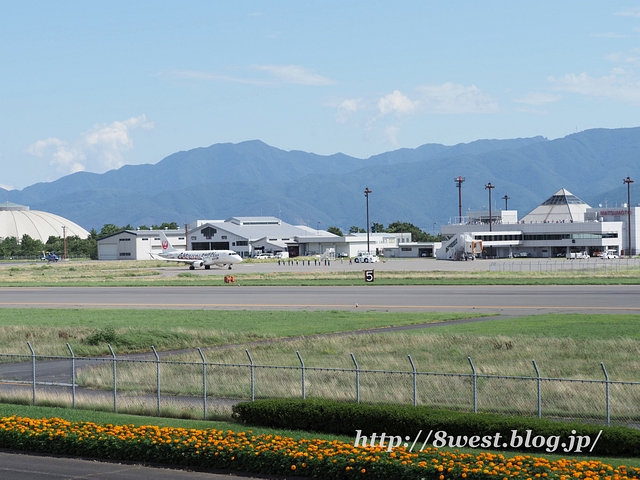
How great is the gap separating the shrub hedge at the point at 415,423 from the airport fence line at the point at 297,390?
38.1 inches

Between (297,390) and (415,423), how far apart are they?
6758 mm

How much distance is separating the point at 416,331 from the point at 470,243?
4785 inches

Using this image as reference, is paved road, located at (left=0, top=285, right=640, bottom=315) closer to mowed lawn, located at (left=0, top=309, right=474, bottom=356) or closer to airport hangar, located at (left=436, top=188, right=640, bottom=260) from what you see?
mowed lawn, located at (left=0, top=309, right=474, bottom=356)

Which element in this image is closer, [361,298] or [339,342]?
[339,342]

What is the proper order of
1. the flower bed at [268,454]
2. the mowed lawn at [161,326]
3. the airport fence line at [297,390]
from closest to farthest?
1. the flower bed at [268,454]
2. the airport fence line at [297,390]
3. the mowed lawn at [161,326]

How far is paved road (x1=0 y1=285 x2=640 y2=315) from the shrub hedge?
3255 centimetres

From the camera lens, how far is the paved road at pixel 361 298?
56250 millimetres

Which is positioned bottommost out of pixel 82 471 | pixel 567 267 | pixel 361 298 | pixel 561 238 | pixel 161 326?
pixel 82 471

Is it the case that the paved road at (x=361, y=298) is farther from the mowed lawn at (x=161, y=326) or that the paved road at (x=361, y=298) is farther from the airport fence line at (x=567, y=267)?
the airport fence line at (x=567, y=267)

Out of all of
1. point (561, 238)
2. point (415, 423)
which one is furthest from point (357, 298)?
point (561, 238)

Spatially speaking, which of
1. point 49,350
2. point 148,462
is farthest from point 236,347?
point 148,462

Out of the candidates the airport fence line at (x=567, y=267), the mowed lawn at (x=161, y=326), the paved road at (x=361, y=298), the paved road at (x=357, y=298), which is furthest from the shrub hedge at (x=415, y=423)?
the airport fence line at (x=567, y=267)

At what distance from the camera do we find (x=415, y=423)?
1992 centimetres

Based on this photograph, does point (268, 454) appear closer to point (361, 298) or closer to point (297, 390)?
point (297, 390)
